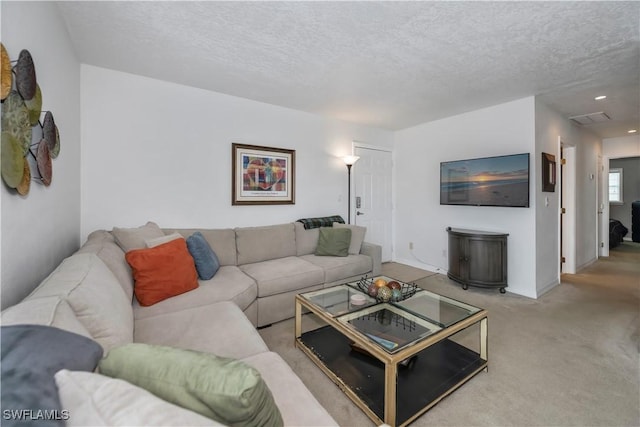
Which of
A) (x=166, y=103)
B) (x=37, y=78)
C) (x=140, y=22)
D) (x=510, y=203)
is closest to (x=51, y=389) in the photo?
(x=37, y=78)

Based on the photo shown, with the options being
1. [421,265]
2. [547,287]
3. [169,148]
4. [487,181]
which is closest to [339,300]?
[169,148]

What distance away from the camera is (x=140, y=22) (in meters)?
1.86

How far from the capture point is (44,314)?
2.55 ft

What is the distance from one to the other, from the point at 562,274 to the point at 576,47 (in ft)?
11.3

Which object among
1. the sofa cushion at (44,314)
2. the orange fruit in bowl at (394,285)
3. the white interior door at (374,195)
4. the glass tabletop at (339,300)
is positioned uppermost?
the white interior door at (374,195)

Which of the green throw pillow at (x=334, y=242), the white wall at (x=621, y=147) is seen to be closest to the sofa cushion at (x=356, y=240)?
the green throw pillow at (x=334, y=242)

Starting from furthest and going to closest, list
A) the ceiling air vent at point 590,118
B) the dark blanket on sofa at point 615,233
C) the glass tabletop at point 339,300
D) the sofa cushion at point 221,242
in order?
the dark blanket on sofa at point 615,233 → the ceiling air vent at point 590,118 → the sofa cushion at point 221,242 → the glass tabletop at point 339,300

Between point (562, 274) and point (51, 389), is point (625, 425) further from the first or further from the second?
point (562, 274)

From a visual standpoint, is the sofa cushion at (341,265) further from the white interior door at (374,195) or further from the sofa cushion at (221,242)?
the white interior door at (374,195)

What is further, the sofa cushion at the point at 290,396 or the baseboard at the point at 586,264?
the baseboard at the point at 586,264

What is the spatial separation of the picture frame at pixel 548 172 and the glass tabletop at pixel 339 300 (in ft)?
9.29

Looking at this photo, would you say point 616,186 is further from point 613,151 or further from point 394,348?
point 394,348

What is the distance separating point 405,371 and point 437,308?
20.4 inches

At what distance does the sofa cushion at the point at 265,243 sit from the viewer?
9.58 feet
